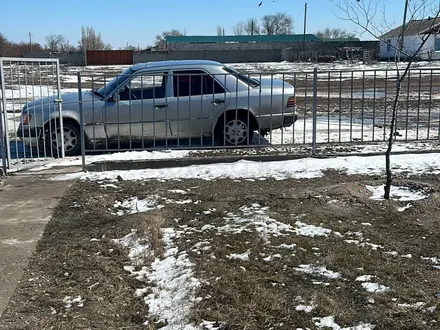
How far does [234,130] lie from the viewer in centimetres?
938

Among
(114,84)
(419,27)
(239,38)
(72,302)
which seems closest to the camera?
(72,302)

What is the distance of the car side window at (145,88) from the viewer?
9234mm

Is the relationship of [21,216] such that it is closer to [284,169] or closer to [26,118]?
[26,118]

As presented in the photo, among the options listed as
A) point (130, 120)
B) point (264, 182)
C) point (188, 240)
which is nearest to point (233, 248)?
point (188, 240)

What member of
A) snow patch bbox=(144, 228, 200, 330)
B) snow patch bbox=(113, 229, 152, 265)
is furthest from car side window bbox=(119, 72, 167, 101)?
snow patch bbox=(144, 228, 200, 330)

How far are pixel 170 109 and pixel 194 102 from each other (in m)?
0.46

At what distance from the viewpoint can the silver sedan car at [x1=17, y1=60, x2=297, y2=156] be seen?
29.8 ft

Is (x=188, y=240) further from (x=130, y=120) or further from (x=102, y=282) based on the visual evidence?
(x=130, y=120)

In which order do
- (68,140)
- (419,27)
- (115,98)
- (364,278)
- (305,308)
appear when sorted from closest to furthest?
1. (305,308)
2. (364,278)
3. (419,27)
4. (115,98)
5. (68,140)

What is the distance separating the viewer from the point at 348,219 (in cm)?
538

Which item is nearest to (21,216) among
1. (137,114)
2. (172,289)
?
(172,289)

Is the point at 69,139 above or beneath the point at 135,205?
above

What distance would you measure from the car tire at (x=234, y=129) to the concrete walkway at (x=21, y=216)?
9.35ft

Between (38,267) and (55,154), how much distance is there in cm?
510
